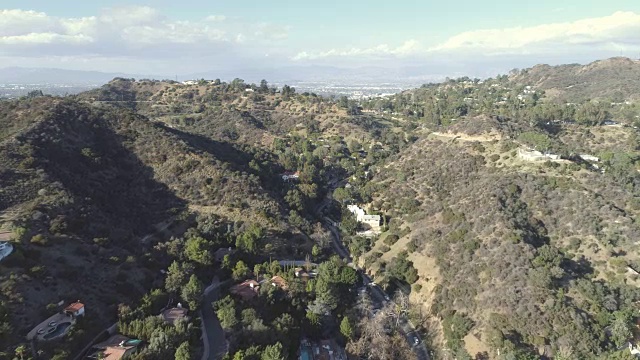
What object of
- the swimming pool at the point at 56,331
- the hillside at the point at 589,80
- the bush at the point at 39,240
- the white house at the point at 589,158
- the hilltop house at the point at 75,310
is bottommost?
the swimming pool at the point at 56,331

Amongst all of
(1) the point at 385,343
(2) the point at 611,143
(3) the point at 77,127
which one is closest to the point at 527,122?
(2) the point at 611,143

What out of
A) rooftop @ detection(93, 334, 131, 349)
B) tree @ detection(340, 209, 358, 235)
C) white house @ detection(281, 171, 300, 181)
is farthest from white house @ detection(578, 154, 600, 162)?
rooftop @ detection(93, 334, 131, 349)

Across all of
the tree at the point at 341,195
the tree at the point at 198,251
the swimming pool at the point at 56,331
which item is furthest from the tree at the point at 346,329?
the tree at the point at 341,195

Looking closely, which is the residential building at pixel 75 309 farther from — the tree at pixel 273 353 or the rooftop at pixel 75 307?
the tree at pixel 273 353

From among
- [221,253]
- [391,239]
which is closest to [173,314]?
[221,253]

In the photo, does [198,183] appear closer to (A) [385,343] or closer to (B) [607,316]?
(A) [385,343]

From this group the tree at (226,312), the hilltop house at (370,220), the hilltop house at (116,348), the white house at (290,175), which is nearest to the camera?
the hilltop house at (116,348)

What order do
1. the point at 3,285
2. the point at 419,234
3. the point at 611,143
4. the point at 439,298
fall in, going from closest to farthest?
the point at 3,285 → the point at 439,298 → the point at 419,234 → the point at 611,143
